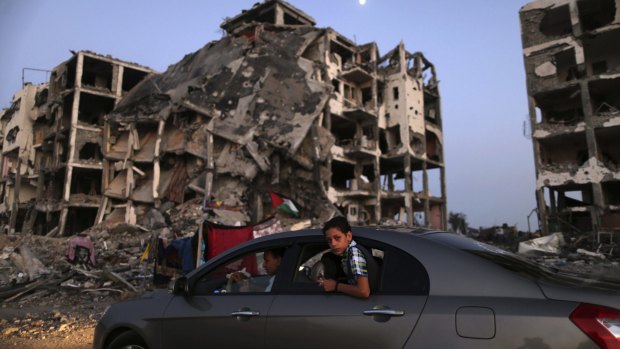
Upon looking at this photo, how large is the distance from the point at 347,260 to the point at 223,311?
1.00 metres

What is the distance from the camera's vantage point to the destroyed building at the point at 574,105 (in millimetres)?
25250

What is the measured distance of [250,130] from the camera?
24.2 m

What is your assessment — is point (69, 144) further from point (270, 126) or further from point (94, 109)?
point (270, 126)

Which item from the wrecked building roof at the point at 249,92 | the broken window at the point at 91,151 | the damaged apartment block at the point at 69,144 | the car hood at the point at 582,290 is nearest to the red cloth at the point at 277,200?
the wrecked building roof at the point at 249,92

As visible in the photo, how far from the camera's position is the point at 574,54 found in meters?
27.5

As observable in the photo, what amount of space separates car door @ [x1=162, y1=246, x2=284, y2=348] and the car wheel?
1.18ft

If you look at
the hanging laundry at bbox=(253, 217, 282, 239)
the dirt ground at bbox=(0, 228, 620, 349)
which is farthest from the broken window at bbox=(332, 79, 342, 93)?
the hanging laundry at bbox=(253, 217, 282, 239)

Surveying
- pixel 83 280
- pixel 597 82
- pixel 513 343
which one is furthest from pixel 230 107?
pixel 513 343

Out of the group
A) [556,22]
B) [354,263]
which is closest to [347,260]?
[354,263]

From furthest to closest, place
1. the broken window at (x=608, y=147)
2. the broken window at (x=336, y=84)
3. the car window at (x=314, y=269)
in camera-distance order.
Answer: the broken window at (x=336, y=84), the broken window at (x=608, y=147), the car window at (x=314, y=269)

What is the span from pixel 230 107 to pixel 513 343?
81.4 feet

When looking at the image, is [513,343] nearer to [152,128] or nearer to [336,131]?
[152,128]

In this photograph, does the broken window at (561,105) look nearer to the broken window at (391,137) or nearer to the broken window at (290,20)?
the broken window at (391,137)

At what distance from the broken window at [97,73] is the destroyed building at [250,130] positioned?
15 cm
